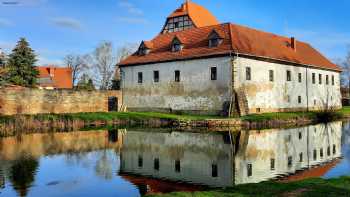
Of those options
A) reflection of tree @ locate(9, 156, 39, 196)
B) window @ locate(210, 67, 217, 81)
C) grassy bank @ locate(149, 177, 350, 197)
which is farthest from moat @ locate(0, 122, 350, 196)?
window @ locate(210, 67, 217, 81)

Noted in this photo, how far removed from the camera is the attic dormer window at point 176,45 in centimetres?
3494

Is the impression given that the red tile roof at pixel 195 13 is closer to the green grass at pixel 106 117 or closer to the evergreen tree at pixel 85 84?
the evergreen tree at pixel 85 84

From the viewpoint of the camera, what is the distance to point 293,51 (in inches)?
1596

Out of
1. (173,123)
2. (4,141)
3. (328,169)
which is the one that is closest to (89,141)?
(4,141)

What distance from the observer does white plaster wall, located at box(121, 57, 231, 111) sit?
31.4 m

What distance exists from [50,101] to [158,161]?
765 inches

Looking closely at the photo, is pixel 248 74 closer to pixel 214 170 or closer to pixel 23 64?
pixel 214 170

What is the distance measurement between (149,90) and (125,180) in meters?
25.4

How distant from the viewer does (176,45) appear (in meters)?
35.3

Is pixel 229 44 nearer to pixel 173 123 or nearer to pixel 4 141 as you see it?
pixel 173 123

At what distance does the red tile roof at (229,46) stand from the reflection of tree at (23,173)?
19.6m

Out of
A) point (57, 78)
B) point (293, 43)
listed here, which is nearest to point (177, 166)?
point (293, 43)

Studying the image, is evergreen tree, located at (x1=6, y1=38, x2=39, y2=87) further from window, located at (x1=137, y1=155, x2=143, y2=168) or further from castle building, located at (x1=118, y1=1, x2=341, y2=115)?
window, located at (x1=137, y1=155, x2=143, y2=168)

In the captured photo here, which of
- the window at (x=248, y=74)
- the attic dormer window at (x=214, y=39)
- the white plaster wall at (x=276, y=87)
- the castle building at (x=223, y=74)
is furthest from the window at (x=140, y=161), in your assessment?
the attic dormer window at (x=214, y=39)
